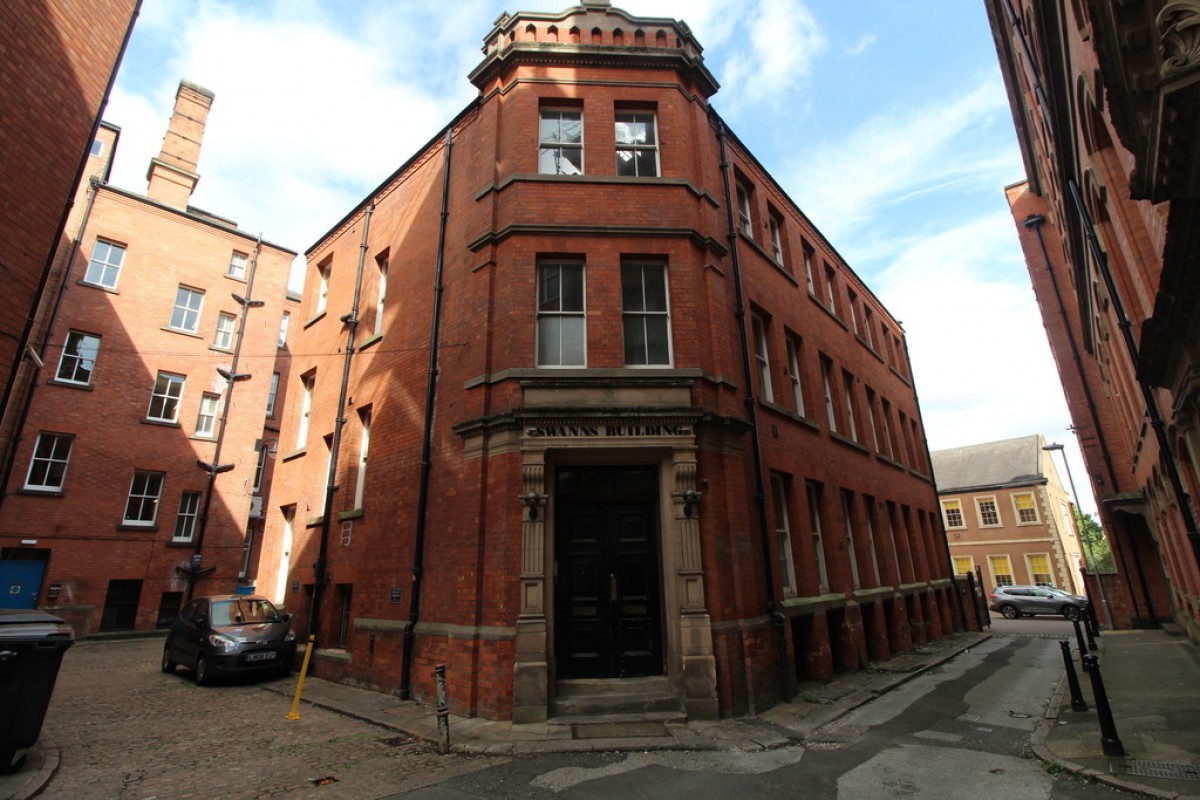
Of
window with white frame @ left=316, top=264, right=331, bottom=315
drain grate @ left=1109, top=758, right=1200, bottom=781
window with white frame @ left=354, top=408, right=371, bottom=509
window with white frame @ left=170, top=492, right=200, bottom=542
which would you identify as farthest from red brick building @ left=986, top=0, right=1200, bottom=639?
window with white frame @ left=170, top=492, right=200, bottom=542

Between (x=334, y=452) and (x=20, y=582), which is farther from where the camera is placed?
(x=20, y=582)

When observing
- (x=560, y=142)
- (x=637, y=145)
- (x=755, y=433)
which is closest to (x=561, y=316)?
(x=560, y=142)

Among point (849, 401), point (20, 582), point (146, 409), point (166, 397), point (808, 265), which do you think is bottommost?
point (20, 582)

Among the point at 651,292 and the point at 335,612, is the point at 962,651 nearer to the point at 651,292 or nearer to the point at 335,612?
the point at 651,292

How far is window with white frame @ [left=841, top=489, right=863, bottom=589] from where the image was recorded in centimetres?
1408

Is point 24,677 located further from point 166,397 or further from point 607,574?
point 166,397

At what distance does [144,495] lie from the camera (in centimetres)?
2080

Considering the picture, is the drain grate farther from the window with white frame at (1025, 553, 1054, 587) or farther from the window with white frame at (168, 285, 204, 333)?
the window with white frame at (1025, 553, 1054, 587)

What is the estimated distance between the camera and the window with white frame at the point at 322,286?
16375 mm

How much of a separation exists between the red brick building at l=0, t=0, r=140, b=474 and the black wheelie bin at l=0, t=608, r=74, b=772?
2.78 metres

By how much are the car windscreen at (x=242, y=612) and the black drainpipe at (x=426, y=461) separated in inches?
193

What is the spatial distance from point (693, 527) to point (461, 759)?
435 centimetres

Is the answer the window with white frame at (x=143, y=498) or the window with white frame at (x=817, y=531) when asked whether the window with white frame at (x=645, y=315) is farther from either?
the window with white frame at (x=143, y=498)

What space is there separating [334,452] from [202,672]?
502 cm
